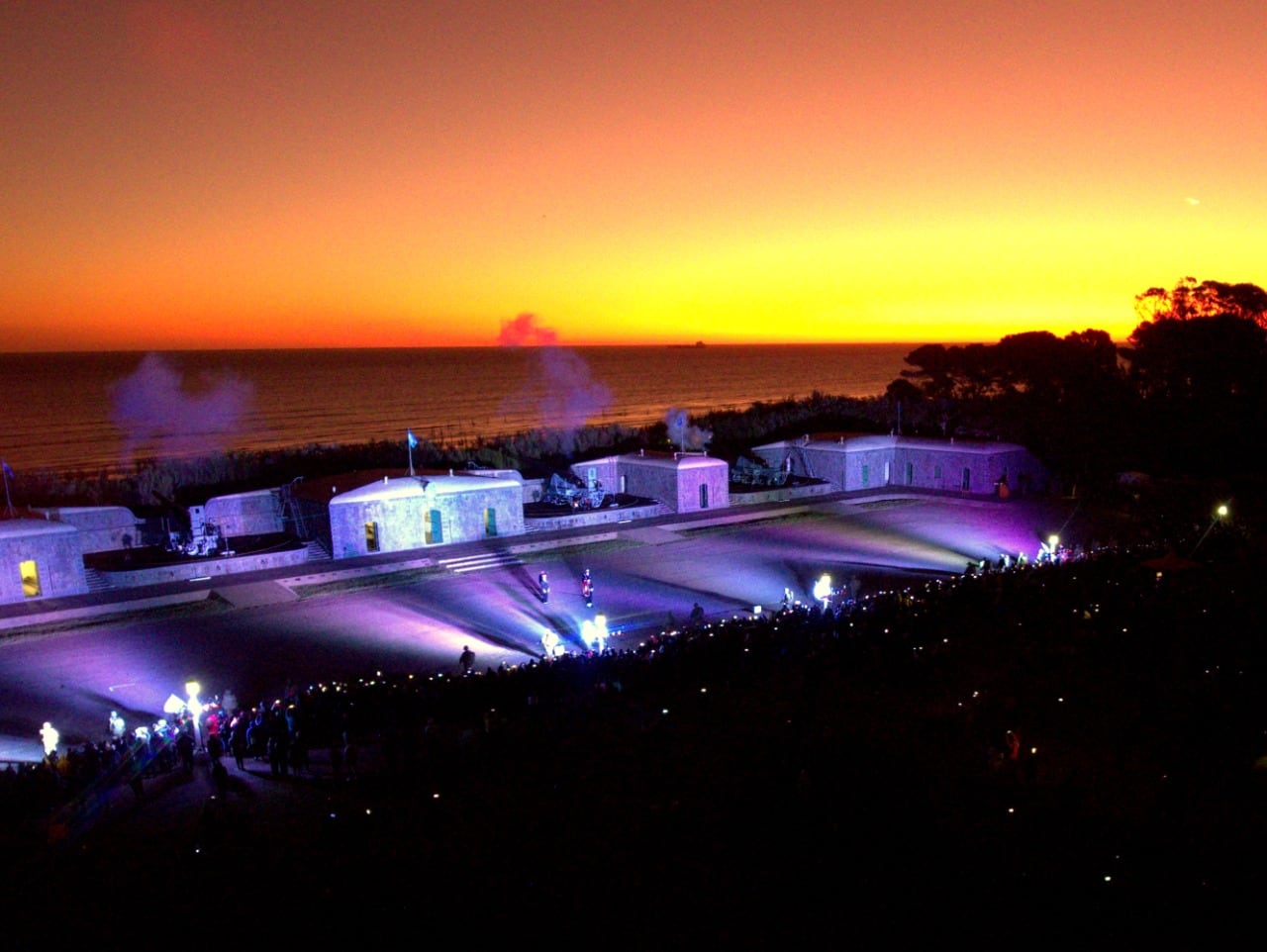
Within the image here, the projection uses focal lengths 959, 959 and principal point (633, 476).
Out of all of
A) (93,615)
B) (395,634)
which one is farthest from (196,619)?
(395,634)

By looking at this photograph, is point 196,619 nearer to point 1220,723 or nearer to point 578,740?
point 578,740

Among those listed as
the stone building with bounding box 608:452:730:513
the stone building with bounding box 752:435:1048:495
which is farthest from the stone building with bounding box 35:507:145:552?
the stone building with bounding box 752:435:1048:495

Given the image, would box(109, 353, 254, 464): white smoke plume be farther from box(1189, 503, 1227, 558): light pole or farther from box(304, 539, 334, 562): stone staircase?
box(1189, 503, 1227, 558): light pole

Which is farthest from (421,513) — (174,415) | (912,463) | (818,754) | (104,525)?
(174,415)

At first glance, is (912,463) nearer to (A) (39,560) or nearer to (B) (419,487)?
(B) (419,487)

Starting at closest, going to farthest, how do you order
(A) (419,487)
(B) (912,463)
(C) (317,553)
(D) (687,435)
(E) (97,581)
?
(E) (97,581) → (C) (317,553) → (A) (419,487) → (B) (912,463) → (D) (687,435)

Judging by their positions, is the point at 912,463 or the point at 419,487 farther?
the point at 912,463
